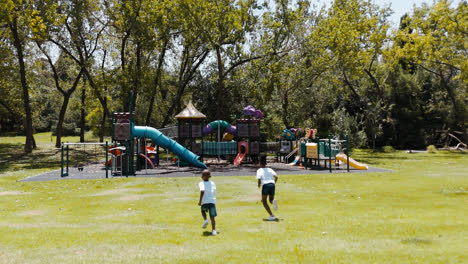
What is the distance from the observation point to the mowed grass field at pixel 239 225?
6512 mm

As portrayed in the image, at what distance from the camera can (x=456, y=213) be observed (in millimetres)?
9875

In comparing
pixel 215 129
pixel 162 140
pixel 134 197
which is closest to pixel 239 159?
pixel 215 129

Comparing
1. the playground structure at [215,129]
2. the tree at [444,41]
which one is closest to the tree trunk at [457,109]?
the tree at [444,41]

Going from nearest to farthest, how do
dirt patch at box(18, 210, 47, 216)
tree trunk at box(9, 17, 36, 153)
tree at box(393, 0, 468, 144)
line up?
dirt patch at box(18, 210, 47, 216)
tree trunk at box(9, 17, 36, 153)
tree at box(393, 0, 468, 144)

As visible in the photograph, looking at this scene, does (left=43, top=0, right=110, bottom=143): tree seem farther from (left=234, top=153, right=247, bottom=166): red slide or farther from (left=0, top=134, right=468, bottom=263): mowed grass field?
(left=0, top=134, right=468, bottom=263): mowed grass field

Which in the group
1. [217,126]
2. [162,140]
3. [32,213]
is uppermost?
[217,126]

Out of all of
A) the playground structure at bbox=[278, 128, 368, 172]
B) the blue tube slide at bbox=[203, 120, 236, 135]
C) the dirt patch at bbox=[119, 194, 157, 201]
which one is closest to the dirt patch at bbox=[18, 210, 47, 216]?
the dirt patch at bbox=[119, 194, 157, 201]

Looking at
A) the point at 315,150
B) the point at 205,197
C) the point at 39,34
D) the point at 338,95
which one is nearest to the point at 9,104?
the point at 39,34

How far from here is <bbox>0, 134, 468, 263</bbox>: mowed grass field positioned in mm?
6512

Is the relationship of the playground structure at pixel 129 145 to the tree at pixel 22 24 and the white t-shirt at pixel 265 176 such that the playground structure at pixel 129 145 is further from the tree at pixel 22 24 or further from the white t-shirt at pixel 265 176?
the white t-shirt at pixel 265 176

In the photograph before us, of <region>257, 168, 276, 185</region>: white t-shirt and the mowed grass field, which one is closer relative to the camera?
the mowed grass field

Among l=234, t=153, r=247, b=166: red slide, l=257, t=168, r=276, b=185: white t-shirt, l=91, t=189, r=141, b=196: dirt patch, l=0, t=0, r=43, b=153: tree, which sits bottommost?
l=91, t=189, r=141, b=196: dirt patch

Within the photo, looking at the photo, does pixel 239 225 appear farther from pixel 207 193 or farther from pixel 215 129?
pixel 215 129

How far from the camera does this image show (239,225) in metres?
8.77
